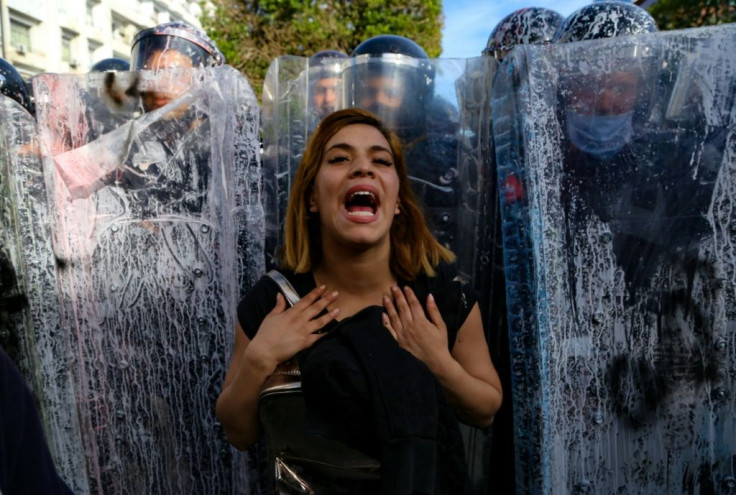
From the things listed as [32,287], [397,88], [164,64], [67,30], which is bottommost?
[32,287]

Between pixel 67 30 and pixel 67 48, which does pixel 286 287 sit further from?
pixel 67 48

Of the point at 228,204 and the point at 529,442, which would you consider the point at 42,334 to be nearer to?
the point at 228,204

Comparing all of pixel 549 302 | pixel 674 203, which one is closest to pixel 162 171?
pixel 549 302

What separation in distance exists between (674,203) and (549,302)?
1.71 feet

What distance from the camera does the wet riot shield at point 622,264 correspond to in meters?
1.66

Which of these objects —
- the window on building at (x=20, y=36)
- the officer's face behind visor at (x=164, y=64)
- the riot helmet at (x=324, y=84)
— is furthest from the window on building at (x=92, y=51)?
the riot helmet at (x=324, y=84)

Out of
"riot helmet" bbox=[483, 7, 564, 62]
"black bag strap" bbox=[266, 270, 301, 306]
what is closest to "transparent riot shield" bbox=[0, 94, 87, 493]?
"black bag strap" bbox=[266, 270, 301, 306]

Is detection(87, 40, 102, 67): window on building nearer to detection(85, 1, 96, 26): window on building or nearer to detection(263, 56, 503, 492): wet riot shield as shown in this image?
detection(85, 1, 96, 26): window on building

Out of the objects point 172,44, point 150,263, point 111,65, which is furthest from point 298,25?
point 150,263

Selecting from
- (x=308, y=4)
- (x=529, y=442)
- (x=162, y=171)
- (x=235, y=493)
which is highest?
(x=308, y=4)

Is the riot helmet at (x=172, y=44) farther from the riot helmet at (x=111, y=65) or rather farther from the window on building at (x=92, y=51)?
the window on building at (x=92, y=51)

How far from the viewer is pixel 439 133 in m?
1.96

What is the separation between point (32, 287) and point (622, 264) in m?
2.06

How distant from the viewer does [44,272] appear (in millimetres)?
1903
